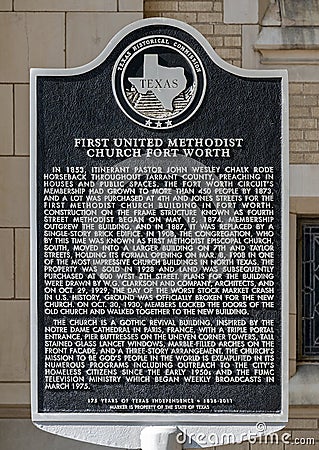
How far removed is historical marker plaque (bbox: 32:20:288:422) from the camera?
12.1 feet

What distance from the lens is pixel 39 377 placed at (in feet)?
12.2

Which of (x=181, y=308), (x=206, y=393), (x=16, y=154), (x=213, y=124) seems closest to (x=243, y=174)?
(x=213, y=124)

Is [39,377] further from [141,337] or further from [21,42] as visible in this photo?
[21,42]

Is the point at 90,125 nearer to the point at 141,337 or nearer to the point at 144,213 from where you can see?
the point at 144,213

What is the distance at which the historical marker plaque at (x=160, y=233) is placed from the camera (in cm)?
368

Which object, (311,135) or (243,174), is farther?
(311,135)

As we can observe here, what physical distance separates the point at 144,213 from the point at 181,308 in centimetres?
44

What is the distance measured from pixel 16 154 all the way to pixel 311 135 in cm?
173

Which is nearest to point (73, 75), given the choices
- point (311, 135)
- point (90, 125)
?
point (90, 125)

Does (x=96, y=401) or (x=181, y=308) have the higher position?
(x=181, y=308)

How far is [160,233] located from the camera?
369 cm

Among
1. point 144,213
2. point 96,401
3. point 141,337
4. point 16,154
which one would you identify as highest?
point 16,154

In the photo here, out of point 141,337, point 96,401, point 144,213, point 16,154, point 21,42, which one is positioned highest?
point 21,42

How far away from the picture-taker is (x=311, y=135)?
16.6 feet
